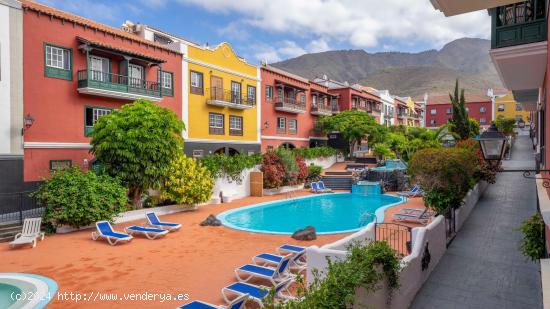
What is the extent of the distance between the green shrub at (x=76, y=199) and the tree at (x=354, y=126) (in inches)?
1123

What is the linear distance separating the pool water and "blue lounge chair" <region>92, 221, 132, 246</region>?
384 cm

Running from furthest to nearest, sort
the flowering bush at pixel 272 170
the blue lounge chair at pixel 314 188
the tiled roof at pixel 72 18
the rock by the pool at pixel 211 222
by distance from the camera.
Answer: the blue lounge chair at pixel 314 188 → the flowering bush at pixel 272 170 → the tiled roof at pixel 72 18 → the rock by the pool at pixel 211 222

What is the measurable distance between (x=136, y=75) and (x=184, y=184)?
29.3ft

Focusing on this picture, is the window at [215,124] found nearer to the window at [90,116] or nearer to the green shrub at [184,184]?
the window at [90,116]

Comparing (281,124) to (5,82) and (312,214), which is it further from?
(5,82)

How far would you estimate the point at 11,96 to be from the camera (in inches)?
657

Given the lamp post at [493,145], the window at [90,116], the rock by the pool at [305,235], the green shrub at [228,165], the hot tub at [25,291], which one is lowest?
the hot tub at [25,291]

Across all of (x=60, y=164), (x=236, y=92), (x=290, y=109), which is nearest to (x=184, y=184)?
(x=60, y=164)

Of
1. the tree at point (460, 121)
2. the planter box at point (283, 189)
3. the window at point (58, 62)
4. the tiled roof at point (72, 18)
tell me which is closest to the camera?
the tiled roof at point (72, 18)

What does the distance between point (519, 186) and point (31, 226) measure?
25.6 m

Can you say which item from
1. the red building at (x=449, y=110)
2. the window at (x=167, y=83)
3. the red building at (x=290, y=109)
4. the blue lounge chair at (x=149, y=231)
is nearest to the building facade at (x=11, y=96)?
the blue lounge chair at (x=149, y=231)

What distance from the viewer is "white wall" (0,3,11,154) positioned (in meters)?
16.3

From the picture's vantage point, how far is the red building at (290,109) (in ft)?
113

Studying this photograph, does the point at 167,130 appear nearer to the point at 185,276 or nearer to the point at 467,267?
the point at 185,276
